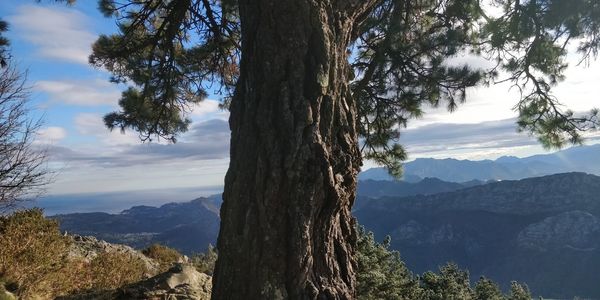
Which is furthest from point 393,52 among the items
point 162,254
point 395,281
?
point 395,281

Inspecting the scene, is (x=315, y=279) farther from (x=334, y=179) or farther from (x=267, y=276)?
(x=334, y=179)

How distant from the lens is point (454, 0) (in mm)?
8727

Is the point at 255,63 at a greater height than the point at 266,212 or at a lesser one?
greater

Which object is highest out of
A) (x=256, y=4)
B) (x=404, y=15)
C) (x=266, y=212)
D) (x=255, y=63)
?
(x=404, y=15)

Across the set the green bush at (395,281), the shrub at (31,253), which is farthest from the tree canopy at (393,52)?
the green bush at (395,281)

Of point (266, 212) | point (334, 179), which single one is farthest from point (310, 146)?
point (266, 212)

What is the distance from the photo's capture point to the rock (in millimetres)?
7078

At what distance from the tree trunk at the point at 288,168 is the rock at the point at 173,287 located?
343 cm

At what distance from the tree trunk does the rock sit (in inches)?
135

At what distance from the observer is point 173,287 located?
25.2 ft

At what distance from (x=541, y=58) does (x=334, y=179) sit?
7243mm

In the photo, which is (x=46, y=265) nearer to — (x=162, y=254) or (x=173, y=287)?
(x=173, y=287)

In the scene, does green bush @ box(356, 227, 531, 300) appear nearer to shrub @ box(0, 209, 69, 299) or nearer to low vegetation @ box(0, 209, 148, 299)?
low vegetation @ box(0, 209, 148, 299)

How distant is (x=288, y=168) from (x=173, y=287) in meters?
4.79
